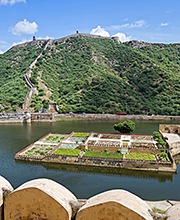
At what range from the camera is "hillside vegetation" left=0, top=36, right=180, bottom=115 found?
71.4 m

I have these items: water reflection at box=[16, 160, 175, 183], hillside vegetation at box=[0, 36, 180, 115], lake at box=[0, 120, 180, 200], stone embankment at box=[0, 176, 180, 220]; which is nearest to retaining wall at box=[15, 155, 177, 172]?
water reflection at box=[16, 160, 175, 183]

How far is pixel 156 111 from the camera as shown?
68.9 meters

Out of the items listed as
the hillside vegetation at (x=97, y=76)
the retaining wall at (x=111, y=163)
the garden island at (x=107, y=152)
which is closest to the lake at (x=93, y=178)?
the retaining wall at (x=111, y=163)

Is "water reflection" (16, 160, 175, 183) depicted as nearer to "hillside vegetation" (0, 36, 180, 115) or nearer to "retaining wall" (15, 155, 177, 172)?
"retaining wall" (15, 155, 177, 172)

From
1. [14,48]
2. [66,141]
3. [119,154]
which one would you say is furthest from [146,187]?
[14,48]

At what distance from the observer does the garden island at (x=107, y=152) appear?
26.4 m

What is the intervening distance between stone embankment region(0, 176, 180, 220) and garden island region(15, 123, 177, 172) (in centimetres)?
1534

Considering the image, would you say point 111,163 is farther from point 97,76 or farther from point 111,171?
point 97,76

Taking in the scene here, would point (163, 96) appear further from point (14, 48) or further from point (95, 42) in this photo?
point (14, 48)

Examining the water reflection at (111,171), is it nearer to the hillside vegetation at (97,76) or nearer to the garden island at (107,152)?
the garden island at (107,152)

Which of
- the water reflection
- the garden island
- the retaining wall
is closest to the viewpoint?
the water reflection

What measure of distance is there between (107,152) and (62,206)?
1949 centimetres

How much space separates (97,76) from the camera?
8281 cm

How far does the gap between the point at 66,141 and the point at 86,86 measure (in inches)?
→ 1789
